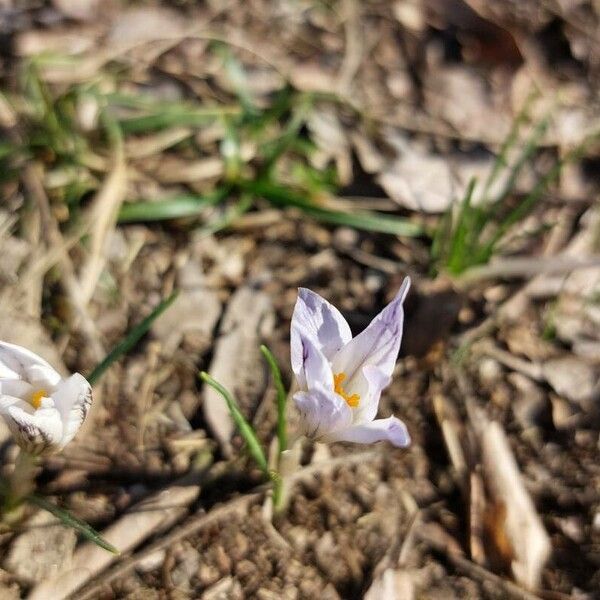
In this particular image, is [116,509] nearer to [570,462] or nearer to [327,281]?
[327,281]

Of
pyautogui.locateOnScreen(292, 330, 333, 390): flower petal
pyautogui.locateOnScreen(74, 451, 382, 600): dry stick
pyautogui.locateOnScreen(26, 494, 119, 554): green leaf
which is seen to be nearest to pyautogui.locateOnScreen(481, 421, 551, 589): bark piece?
pyautogui.locateOnScreen(74, 451, 382, 600): dry stick

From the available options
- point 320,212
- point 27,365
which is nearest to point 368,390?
point 27,365

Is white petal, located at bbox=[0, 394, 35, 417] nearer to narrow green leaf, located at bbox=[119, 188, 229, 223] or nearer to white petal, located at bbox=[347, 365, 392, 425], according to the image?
white petal, located at bbox=[347, 365, 392, 425]

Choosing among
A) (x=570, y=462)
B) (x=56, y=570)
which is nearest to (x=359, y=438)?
(x=56, y=570)

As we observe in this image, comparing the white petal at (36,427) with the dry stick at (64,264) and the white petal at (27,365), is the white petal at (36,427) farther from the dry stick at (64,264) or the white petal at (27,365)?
the dry stick at (64,264)

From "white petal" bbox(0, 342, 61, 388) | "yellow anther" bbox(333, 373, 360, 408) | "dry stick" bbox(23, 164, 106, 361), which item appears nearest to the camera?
"white petal" bbox(0, 342, 61, 388)

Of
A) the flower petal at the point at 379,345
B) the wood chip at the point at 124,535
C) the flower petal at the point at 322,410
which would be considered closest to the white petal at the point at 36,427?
the wood chip at the point at 124,535
